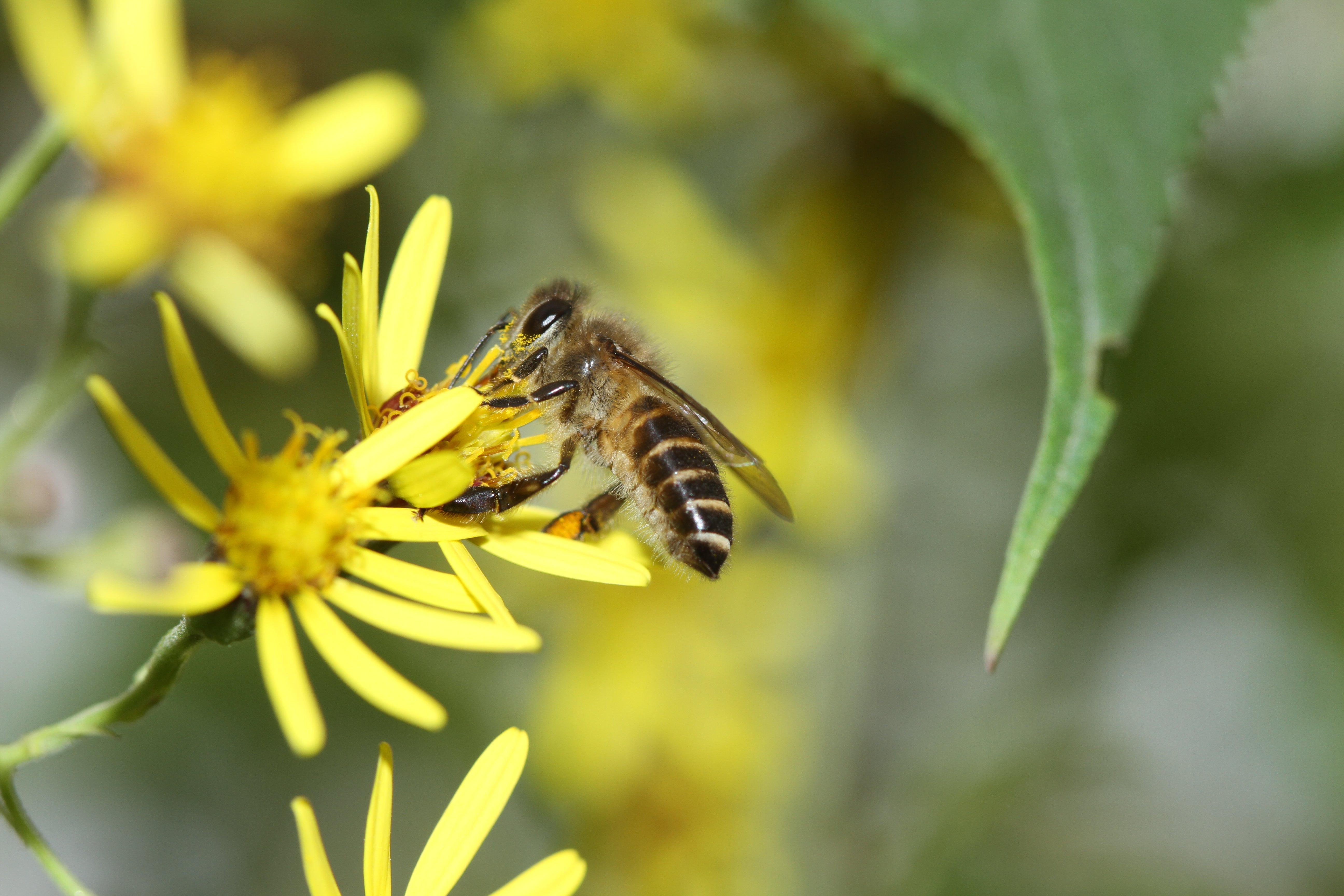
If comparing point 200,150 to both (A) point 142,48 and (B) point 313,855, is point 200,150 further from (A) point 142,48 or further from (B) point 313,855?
(B) point 313,855

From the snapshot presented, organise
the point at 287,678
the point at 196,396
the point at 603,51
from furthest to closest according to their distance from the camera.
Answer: the point at 603,51, the point at 196,396, the point at 287,678

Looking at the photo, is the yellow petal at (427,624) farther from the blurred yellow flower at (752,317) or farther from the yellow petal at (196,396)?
the blurred yellow flower at (752,317)

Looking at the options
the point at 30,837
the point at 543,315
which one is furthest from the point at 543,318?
the point at 30,837

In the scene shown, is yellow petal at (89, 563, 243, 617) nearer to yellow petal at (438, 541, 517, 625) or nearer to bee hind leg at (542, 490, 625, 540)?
yellow petal at (438, 541, 517, 625)

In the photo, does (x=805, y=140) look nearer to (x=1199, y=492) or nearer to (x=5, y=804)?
(x=1199, y=492)

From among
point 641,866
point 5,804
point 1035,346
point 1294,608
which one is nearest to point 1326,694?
point 1294,608

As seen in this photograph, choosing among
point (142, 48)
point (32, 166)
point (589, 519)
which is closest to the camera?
point (32, 166)

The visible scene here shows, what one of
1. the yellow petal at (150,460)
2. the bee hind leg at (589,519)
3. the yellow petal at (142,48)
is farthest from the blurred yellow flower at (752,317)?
the yellow petal at (150,460)

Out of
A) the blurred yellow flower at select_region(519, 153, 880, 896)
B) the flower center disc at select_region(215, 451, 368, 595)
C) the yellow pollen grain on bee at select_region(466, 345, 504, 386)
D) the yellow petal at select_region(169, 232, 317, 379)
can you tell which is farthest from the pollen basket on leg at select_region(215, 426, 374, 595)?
the blurred yellow flower at select_region(519, 153, 880, 896)
